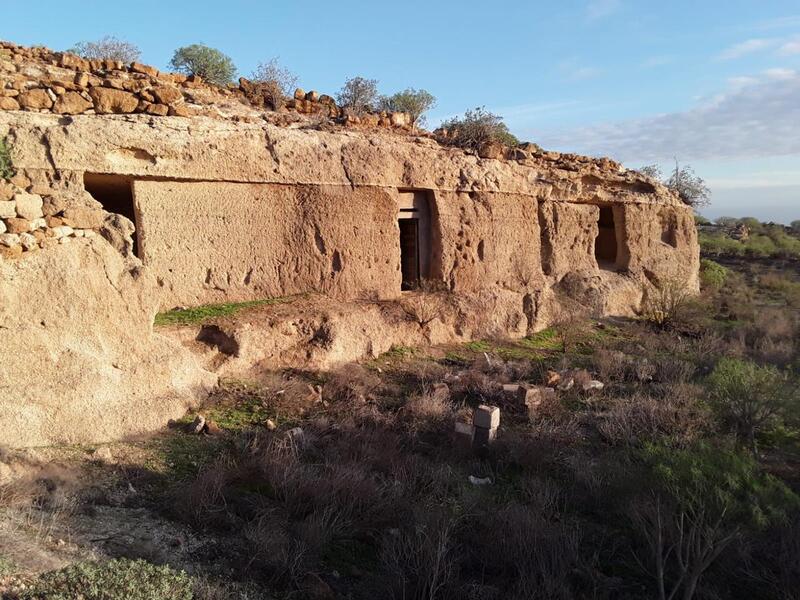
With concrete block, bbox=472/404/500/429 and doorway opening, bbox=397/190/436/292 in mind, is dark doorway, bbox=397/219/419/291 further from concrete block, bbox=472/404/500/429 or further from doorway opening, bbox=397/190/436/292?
concrete block, bbox=472/404/500/429

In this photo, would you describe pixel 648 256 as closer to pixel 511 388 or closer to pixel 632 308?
pixel 632 308

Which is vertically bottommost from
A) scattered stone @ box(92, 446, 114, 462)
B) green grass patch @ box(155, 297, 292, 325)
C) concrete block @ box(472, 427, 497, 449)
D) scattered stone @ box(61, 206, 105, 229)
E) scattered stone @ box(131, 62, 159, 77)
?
concrete block @ box(472, 427, 497, 449)

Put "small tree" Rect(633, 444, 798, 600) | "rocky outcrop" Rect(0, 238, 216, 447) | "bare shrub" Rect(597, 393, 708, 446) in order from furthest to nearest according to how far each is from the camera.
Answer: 1. "bare shrub" Rect(597, 393, 708, 446)
2. "rocky outcrop" Rect(0, 238, 216, 447)
3. "small tree" Rect(633, 444, 798, 600)

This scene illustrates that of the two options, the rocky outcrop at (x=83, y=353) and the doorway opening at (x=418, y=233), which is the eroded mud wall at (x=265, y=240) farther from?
the rocky outcrop at (x=83, y=353)

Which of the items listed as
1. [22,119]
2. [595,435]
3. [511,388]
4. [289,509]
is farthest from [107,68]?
[595,435]

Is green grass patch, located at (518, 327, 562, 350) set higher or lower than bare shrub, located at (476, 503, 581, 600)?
higher

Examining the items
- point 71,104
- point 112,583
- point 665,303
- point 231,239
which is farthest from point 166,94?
point 665,303

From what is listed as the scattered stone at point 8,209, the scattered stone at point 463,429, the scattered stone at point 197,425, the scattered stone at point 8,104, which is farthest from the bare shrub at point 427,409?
the scattered stone at point 8,104

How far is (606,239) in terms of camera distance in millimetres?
12336

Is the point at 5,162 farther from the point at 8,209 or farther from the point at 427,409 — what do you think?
the point at 427,409

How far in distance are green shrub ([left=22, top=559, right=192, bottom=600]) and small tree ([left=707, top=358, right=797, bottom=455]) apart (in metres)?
5.12

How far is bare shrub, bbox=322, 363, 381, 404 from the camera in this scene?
610cm

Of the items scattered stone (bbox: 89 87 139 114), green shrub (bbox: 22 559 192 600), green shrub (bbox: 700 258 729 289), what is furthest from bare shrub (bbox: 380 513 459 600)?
green shrub (bbox: 700 258 729 289)

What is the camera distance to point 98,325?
4910 millimetres
